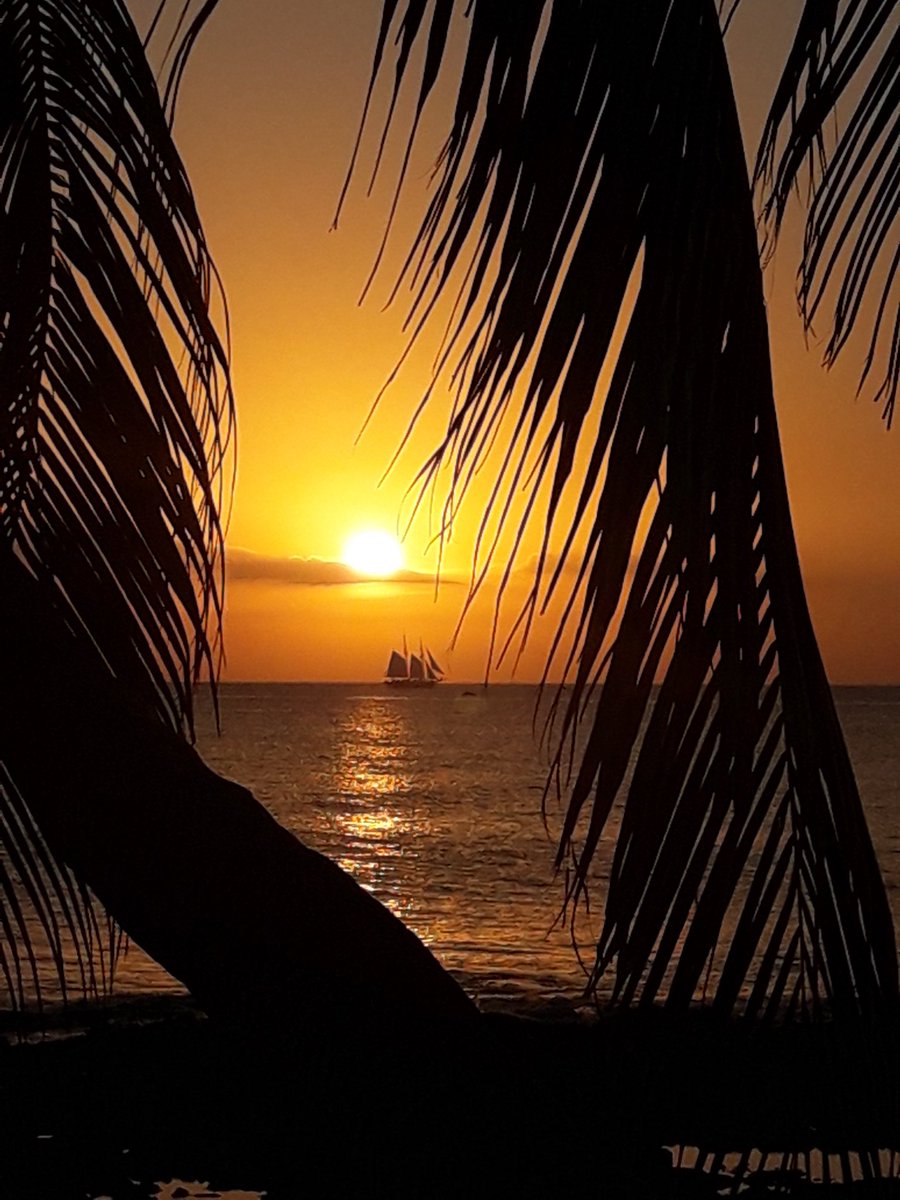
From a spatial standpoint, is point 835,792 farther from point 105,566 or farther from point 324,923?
point 105,566

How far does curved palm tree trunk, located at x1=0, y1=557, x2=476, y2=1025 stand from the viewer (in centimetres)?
107

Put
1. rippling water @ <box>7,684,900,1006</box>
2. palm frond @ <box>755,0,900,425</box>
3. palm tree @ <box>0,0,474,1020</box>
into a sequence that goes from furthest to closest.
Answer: rippling water @ <box>7,684,900,1006</box> → palm tree @ <box>0,0,474,1020</box> → palm frond @ <box>755,0,900,425</box>

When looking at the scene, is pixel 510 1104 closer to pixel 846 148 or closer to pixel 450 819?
pixel 846 148

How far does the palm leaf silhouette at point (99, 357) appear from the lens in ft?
7.27

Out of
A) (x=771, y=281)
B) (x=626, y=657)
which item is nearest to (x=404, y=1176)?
(x=626, y=657)

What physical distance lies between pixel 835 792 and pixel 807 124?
467mm

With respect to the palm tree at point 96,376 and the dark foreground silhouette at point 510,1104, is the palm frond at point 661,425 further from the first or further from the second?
the palm tree at point 96,376

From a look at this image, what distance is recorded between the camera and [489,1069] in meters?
1.07

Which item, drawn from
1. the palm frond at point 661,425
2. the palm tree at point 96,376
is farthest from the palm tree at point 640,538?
the palm tree at point 96,376

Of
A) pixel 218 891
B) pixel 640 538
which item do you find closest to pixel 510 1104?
pixel 218 891

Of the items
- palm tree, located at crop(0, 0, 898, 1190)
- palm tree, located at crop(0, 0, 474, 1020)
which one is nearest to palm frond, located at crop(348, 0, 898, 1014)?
palm tree, located at crop(0, 0, 898, 1190)

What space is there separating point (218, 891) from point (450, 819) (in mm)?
43071

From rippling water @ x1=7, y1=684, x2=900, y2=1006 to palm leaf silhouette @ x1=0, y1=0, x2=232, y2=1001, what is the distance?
0.65 metres

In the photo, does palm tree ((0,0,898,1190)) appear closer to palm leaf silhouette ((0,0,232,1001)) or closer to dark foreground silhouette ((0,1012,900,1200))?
dark foreground silhouette ((0,1012,900,1200))
